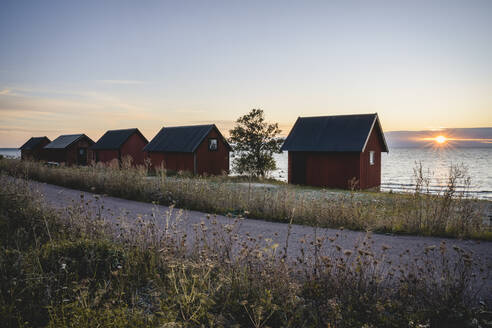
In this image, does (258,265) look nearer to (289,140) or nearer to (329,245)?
(329,245)

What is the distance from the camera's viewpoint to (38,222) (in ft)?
24.2

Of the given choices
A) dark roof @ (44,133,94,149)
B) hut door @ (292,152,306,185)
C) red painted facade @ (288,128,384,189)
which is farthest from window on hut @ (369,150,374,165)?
dark roof @ (44,133,94,149)

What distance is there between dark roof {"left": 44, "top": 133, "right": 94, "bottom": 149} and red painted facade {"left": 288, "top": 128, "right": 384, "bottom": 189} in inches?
1343

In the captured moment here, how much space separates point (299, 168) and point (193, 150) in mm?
10503

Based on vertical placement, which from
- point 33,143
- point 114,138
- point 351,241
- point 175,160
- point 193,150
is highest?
point 114,138

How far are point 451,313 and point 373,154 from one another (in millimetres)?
24362

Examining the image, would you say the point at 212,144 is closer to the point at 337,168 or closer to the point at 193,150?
the point at 193,150

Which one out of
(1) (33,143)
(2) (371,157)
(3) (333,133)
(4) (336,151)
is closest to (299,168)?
(4) (336,151)

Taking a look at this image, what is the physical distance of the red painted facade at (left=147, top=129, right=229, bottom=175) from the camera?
3228 cm

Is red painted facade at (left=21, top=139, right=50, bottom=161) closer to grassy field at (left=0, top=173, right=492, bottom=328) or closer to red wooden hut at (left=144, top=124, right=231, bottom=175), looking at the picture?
red wooden hut at (left=144, top=124, right=231, bottom=175)

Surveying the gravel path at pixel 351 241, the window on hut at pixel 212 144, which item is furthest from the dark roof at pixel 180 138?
the gravel path at pixel 351 241

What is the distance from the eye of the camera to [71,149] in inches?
1837

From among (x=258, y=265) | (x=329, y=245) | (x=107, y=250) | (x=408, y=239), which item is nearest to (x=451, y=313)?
(x=258, y=265)

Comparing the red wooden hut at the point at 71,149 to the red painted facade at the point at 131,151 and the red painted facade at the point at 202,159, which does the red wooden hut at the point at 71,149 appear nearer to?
the red painted facade at the point at 131,151
